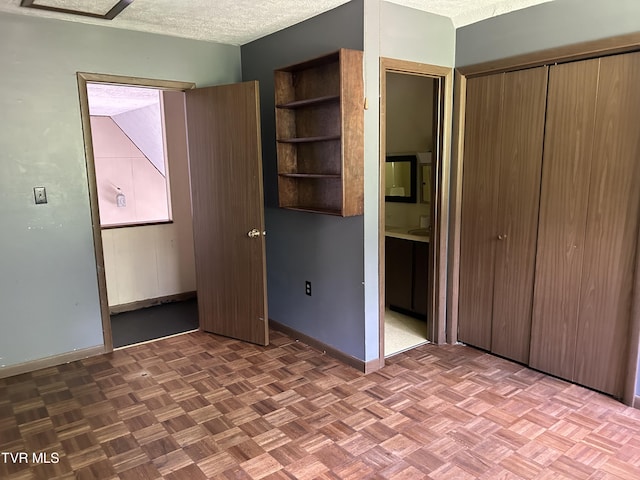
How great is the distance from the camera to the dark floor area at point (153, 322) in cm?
382

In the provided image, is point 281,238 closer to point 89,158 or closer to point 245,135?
point 245,135

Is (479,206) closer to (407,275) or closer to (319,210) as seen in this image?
(407,275)

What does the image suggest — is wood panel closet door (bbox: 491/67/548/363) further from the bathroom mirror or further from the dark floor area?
the dark floor area

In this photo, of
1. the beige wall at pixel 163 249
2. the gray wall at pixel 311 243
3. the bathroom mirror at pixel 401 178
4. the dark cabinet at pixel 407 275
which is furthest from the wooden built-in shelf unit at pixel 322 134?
the beige wall at pixel 163 249

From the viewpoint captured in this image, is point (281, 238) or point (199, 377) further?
point (281, 238)

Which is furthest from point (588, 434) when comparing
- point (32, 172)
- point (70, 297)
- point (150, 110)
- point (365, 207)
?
point (150, 110)

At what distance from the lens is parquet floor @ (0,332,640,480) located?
2.14 m

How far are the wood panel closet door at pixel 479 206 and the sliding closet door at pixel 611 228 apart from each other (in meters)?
0.63

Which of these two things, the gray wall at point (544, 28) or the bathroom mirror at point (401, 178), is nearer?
the gray wall at point (544, 28)

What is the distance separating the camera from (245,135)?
10.8ft

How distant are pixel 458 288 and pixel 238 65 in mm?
2583

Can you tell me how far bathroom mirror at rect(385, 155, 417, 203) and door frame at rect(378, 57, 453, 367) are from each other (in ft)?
2.81

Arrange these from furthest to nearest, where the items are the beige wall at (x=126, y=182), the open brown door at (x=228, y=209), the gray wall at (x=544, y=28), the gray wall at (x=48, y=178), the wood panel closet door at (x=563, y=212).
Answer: the beige wall at (x=126, y=182), the open brown door at (x=228, y=209), the gray wall at (x=48, y=178), the wood panel closet door at (x=563, y=212), the gray wall at (x=544, y=28)

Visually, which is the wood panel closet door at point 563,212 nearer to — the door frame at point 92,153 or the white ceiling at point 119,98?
the door frame at point 92,153
